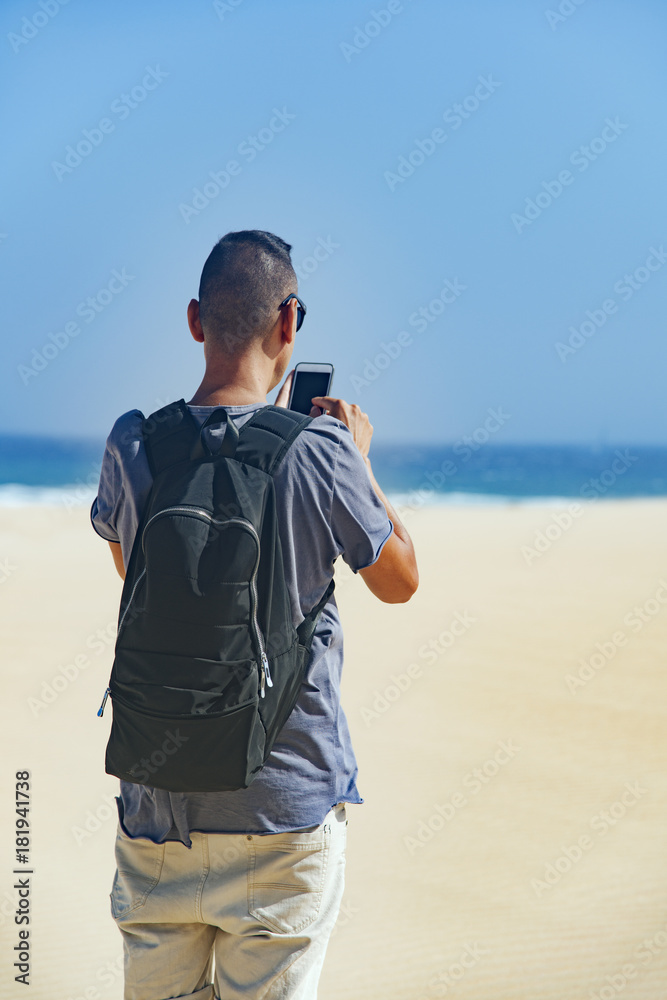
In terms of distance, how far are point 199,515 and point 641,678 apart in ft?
24.1

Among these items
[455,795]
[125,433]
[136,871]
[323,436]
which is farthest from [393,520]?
[455,795]

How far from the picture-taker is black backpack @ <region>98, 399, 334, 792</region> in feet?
4.86

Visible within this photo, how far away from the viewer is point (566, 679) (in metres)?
7.77

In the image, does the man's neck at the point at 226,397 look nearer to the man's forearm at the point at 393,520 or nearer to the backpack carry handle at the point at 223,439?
the backpack carry handle at the point at 223,439

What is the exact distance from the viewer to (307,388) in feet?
6.92

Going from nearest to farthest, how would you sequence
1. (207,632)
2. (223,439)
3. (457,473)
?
1. (207,632)
2. (223,439)
3. (457,473)

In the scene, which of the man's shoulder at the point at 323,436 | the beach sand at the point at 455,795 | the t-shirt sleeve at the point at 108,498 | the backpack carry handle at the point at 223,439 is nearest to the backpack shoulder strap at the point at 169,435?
the backpack carry handle at the point at 223,439

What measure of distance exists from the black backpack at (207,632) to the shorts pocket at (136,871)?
215mm

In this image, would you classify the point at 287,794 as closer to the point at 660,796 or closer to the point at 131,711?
the point at 131,711

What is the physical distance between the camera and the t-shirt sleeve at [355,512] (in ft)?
5.40

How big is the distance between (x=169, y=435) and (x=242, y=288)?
0.40 meters

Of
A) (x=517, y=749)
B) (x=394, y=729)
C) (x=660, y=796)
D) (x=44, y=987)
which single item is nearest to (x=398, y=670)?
(x=394, y=729)

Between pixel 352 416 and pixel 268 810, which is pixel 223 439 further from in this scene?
pixel 268 810

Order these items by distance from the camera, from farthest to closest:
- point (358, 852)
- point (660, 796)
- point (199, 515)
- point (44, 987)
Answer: point (660, 796) < point (358, 852) < point (44, 987) < point (199, 515)
